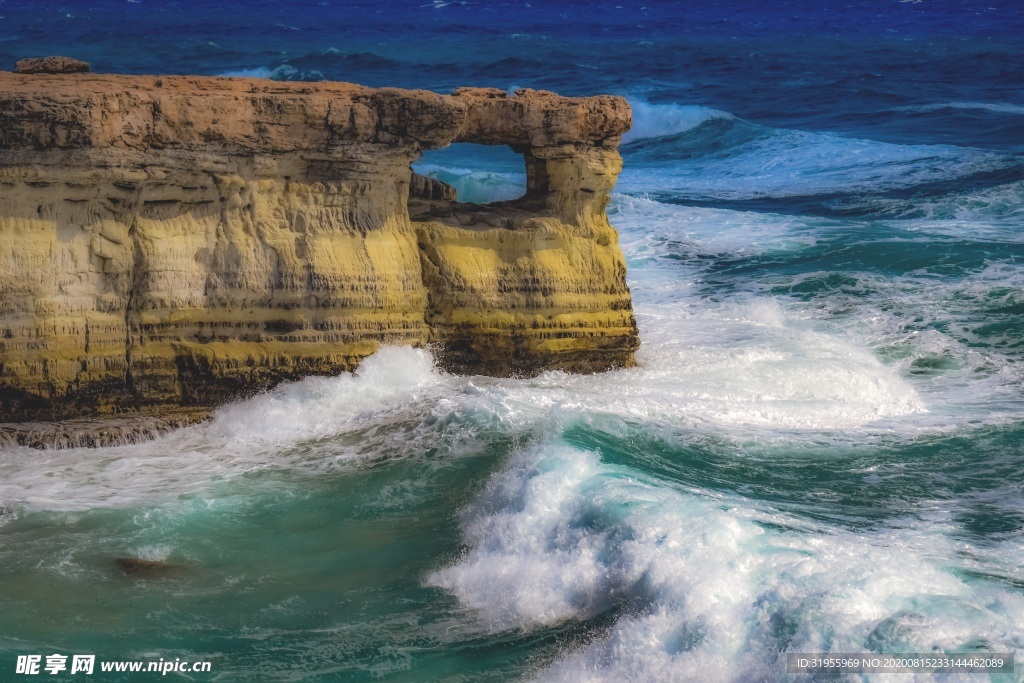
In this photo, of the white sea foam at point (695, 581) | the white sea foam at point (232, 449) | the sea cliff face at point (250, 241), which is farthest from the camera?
the sea cliff face at point (250, 241)

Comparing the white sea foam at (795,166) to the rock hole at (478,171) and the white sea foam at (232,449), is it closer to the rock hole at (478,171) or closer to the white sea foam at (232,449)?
the rock hole at (478,171)

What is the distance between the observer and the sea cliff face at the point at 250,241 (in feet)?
24.6

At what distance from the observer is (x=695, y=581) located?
557cm

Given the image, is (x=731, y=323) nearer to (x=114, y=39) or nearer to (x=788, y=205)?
(x=788, y=205)

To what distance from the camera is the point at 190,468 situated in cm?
736

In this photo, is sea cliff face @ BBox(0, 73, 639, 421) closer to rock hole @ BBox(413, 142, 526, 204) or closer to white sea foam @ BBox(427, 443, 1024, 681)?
white sea foam @ BBox(427, 443, 1024, 681)

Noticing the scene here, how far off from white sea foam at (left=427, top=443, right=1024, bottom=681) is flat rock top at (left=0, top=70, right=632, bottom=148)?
261cm

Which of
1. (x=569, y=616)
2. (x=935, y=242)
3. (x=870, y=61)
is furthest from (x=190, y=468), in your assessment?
(x=870, y=61)

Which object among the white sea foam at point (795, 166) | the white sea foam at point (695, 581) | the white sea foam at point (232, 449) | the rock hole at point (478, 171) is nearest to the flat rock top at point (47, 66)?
the white sea foam at point (232, 449)

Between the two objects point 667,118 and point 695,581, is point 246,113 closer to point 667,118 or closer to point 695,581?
point 695,581

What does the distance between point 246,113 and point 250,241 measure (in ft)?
2.73

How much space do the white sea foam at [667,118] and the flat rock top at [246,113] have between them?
62.8 ft

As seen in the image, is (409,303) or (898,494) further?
(409,303)

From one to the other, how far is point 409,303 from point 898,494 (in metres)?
3.49
